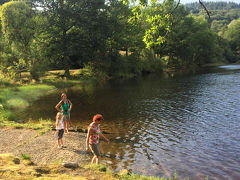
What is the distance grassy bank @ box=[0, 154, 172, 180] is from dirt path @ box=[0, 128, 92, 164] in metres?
1.44

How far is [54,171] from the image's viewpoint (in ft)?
27.7

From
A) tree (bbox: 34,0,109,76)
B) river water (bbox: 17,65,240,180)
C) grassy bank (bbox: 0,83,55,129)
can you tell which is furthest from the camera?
tree (bbox: 34,0,109,76)

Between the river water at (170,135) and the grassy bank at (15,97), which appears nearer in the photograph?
the river water at (170,135)

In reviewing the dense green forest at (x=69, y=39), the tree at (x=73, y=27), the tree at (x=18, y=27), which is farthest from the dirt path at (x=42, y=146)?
the tree at (x=73, y=27)

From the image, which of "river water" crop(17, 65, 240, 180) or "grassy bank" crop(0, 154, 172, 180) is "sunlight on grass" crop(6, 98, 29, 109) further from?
"grassy bank" crop(0, 154, 172, 180)

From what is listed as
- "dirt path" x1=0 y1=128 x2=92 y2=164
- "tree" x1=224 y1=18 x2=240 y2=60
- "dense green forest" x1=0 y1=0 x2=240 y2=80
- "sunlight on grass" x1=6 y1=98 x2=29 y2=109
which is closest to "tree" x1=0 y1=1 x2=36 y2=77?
"dense green forest" x1=0 y1=0 x2=240 y2=80

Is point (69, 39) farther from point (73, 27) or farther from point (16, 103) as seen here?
point (16, 103)

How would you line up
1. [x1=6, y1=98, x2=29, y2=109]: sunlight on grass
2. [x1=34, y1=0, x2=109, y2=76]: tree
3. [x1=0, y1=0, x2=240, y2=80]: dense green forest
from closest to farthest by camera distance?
[x1=6, y1=98, x2=29, y2=109]: sunlight on grass, [x1=0, y1=0, x2=240, y2=80]: dense green forest, [x1=34, y1=0, x2=109, y2=76]: tree

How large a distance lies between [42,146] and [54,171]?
A: 14.1ft

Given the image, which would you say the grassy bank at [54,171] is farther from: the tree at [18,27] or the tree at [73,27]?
the tree at [73,27]

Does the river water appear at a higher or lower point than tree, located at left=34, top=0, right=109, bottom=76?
lower

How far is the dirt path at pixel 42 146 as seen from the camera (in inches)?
433

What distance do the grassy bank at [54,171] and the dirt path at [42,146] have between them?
144cm

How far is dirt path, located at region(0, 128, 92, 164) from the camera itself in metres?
11.0
